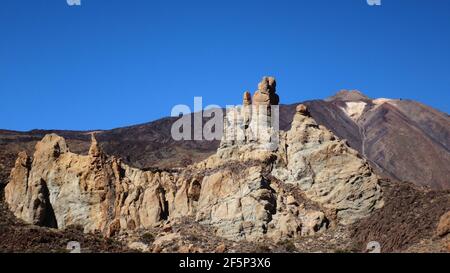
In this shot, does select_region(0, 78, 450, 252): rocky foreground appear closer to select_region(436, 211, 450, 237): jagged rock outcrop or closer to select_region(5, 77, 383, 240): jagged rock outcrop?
select_region(5, 77, 383, 240): jagged rock outcrop

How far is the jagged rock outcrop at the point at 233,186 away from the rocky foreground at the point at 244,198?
0.24 feet

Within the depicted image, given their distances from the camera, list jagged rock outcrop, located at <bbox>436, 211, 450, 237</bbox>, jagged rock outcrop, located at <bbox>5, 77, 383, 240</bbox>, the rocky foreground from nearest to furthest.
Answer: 1. jagged rock outcrop, located at <bbox>436, 211, 450, 237</bbox>
2. the rocky foreground
3. jagged rock outcrop, located at <bbox>5, 77, 383, 240</bbox>

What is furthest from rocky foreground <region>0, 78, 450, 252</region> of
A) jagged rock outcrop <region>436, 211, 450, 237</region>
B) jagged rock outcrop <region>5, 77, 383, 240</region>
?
jagged rock outcrop <region>436, 211, 450, 237</region>

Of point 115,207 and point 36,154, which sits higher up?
point 36,154

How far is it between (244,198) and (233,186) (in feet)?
5.84

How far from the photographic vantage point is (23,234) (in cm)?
5134

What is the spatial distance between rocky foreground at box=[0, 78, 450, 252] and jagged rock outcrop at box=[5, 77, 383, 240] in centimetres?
7

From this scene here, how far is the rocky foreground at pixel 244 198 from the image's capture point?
183ft

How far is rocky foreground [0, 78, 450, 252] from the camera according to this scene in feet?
183

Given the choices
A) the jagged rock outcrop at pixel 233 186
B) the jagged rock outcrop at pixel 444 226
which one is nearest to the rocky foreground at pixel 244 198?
the jagged rock outcrop at pixel 233 186

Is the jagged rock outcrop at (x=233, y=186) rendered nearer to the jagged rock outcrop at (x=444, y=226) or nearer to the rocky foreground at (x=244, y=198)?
the rocky foreground at (x=244, y=198)

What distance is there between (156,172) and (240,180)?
9.14 m
